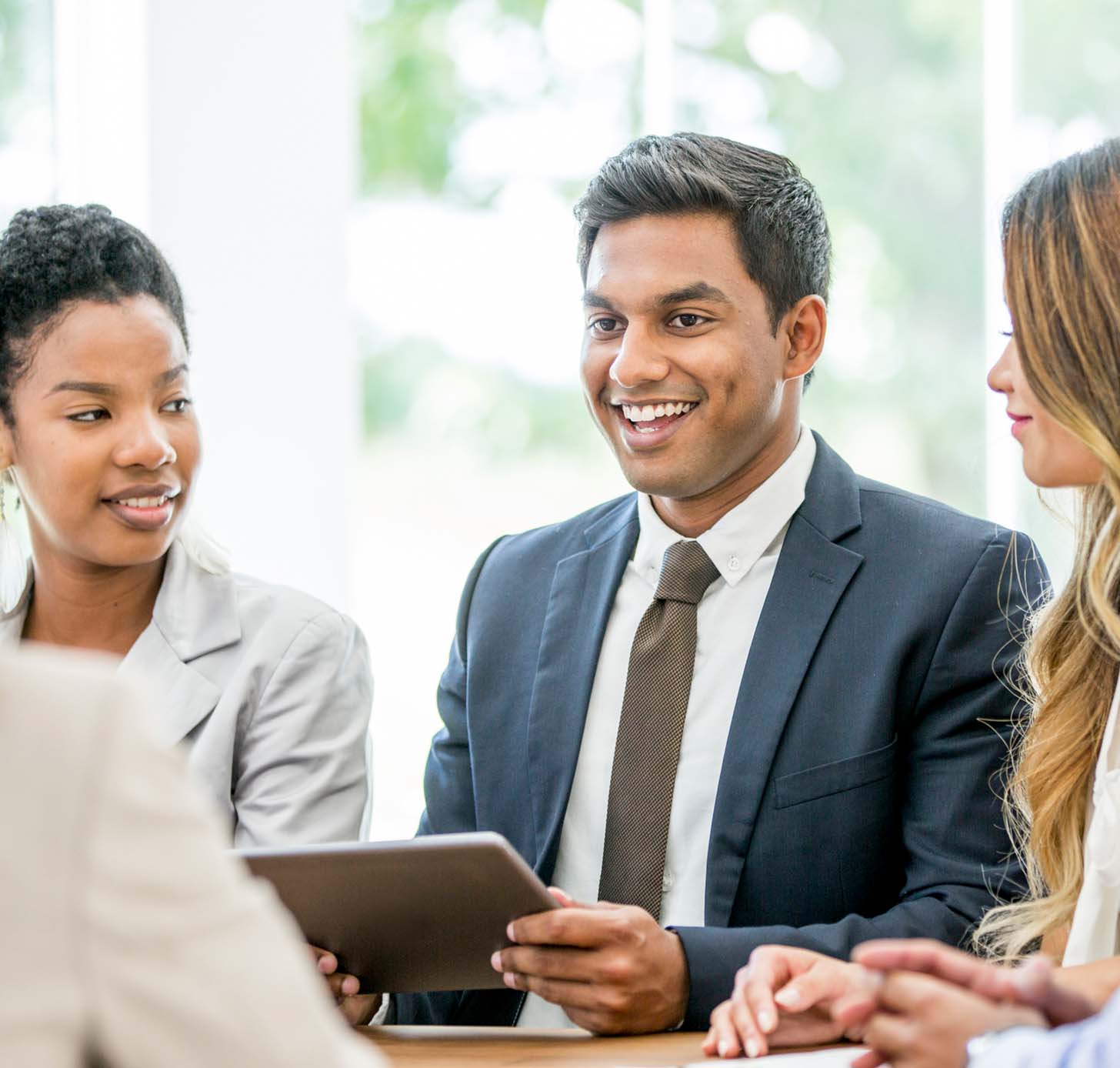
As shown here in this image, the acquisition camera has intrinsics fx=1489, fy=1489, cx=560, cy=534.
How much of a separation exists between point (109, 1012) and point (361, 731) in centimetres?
135

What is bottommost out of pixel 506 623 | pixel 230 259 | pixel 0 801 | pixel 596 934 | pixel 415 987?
pixel 415 987

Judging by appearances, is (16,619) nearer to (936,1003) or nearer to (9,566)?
(9,566)

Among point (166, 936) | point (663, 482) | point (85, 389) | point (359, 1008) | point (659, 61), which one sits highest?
point (659, 61)

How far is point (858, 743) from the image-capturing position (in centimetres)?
190

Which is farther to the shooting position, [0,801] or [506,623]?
[506,623]

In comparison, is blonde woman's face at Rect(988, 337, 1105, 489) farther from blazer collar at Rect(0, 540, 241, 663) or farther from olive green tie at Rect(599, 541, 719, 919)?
blazer collar at Rect(0, 540, 241, 663)

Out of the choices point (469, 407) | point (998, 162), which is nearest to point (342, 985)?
point (469, 407)

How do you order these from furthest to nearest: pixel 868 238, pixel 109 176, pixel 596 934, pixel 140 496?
pixel 868 238, pixel 109 176, pixel 140 496, pixel 596 934

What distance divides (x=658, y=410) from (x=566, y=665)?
1.26 ft

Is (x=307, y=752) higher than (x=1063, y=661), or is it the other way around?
(x=1063, y=661)

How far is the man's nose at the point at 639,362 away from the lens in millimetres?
2080

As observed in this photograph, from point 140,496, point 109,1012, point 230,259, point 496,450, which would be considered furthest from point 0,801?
point 496,450

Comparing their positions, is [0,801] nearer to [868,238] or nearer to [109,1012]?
[109,1012]

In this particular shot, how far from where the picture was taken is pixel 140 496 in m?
2.00
